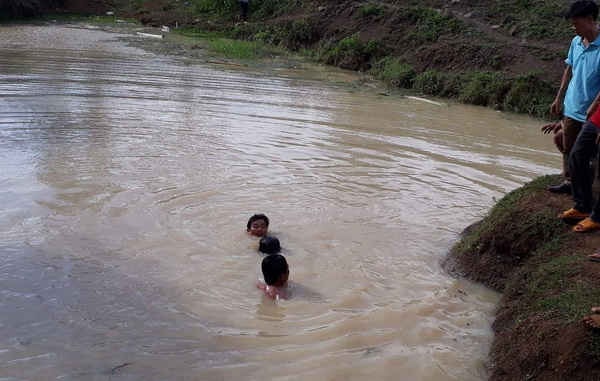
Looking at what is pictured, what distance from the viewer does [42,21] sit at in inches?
1230

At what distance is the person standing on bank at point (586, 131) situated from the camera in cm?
517

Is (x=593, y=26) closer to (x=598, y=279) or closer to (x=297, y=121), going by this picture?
(x=598, y=279)

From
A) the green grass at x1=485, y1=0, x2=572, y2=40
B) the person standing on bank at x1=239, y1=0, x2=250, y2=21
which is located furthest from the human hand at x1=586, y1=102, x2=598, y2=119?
the person standing on bank at x1=239, y1=0, x2=250, y2=21

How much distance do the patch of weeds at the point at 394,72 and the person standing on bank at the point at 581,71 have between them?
12164mm

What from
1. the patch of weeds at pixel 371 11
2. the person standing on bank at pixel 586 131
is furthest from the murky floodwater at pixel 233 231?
the patch of weeds at pixel 371 11

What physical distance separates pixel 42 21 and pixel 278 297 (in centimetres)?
2997

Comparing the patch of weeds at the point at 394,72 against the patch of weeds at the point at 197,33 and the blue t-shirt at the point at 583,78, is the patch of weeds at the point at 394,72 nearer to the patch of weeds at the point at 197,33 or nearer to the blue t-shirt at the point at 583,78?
the patch of weeds at the point at 197,33

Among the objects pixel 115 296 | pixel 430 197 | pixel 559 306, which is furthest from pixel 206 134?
pixel 559 306

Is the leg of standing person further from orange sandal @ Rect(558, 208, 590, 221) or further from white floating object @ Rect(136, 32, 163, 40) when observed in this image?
white floating object @ Rect(136, 32, 163, 40)

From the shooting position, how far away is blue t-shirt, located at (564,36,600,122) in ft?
18.3

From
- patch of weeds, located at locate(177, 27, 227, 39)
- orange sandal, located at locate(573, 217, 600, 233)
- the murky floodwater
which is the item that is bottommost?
the murky floodwater

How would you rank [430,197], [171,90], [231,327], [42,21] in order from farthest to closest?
[42,21]
[171,90]
[430,197]
[231,327]

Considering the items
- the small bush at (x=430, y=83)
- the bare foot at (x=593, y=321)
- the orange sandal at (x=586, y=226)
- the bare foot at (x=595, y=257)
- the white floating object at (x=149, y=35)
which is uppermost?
the white floating object at (x=149, y=35)

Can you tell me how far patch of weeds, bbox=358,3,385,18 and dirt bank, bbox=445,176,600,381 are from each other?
17493mm
